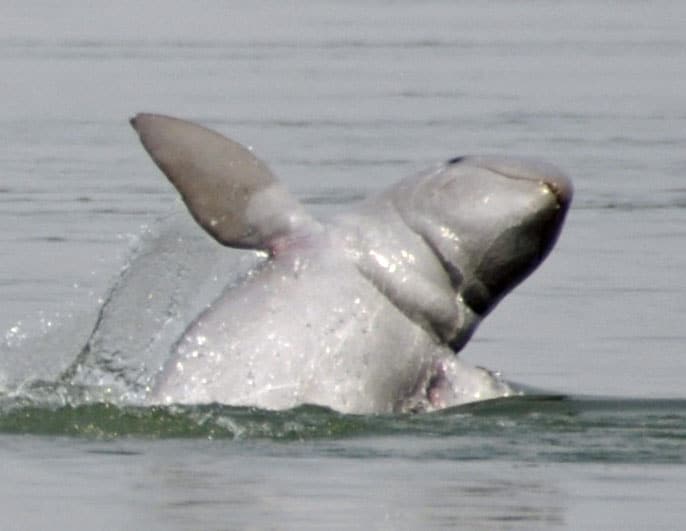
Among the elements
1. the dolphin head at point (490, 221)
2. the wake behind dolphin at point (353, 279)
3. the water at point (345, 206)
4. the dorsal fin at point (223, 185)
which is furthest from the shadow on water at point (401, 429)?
the dorsal fin at point (223, 185)

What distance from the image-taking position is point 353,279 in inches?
594

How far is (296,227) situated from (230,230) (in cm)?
38

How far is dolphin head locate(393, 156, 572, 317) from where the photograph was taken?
15.2 meters

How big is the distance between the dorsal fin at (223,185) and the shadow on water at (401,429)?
3.77ft

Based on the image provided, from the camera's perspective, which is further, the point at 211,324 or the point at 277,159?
the point at 277,159

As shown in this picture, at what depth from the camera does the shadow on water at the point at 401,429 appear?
14.1m

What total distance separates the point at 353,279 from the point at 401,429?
109cm

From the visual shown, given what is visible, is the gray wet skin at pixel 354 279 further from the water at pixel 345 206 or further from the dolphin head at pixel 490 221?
the water at pixel 345 206

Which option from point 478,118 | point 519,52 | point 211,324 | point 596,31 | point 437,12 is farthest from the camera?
point 437,12

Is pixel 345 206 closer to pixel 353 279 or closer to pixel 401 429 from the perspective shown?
pixel 353 279

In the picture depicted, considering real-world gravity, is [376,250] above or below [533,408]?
above

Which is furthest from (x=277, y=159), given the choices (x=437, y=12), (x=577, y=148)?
(x=437, y=12)

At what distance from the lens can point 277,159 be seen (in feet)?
91.0

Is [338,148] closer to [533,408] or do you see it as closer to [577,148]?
[577,148]
